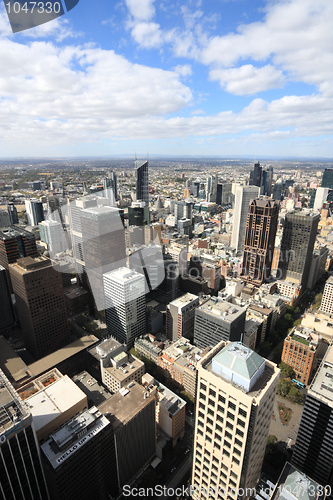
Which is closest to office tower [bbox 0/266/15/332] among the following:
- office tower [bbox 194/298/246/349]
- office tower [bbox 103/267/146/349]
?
office tower [bbox 103/267/146/349]

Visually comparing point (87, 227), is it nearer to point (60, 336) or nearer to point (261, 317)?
point (60, 336)


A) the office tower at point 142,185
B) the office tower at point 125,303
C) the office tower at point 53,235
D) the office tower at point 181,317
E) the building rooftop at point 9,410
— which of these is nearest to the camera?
the building rooftop at point 9,410

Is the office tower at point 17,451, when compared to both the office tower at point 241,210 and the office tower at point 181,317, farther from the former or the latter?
the office tower at point 241,210

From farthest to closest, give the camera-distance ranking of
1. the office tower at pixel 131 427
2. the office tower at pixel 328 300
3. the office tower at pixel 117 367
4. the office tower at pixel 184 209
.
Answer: the office tower at pixel 184 209 → the office tower at pixel 328 300 → the office tower at pixel 117 367 → the office tower at pixel 131 427

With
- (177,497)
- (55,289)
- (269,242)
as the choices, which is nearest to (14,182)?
(55,289)

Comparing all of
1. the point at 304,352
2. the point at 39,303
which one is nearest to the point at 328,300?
the point at 304,352

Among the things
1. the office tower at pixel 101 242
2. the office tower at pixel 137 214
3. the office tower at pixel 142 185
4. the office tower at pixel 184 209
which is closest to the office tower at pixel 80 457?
the office tower at pixel 101 242

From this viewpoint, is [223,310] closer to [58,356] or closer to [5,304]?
[58,356]
